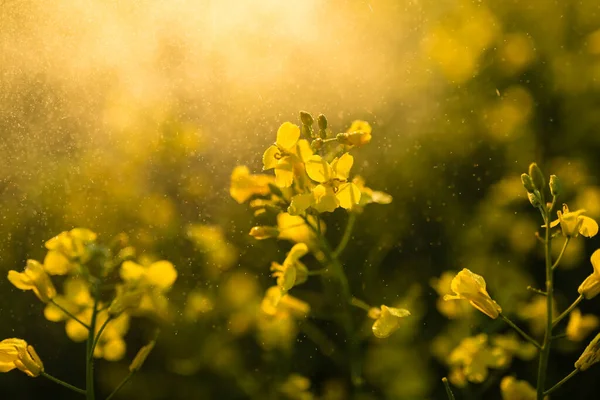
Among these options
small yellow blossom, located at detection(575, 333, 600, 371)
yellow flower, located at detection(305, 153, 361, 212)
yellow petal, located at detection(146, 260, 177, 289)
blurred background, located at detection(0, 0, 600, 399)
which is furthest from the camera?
blurred background, located at detection(0, 0, 600, 399)

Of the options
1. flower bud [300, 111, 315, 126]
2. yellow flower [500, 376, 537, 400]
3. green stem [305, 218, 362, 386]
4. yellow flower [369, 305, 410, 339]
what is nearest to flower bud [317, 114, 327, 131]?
flower bud [300, 111, 315, 126]

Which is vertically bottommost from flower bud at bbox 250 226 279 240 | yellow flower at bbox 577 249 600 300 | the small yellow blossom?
the small yellow blossom

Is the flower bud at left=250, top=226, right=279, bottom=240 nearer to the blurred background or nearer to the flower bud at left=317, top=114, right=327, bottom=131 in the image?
the flower bud at left=317, top=114, right=327, bottom=131

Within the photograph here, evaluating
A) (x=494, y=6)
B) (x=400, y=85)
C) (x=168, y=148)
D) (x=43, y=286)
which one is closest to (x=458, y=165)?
(x=400, y=85)

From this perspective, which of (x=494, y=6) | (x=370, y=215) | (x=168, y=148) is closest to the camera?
(x=370, y=215)

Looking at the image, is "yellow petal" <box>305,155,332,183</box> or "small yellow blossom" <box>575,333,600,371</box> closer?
"small yellow blossom" <box>575,333,600,371</box>

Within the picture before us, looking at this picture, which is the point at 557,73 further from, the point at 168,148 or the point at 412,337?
the point at 168,148

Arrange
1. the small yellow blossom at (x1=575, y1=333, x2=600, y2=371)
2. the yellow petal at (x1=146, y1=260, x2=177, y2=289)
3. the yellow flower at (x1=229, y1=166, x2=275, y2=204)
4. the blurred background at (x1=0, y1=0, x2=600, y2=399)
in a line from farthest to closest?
the blurred background at (x1=0, y1=0, x2=600, y2=399) < the yellow flower at (x1=229, y1=166, x2=275, y2=204) < the yellow petal at (x1=146, y1=260, x2=177, y2=289) < the small yellow blossom at (x1=575, y1=333, x2=600, y2=371)

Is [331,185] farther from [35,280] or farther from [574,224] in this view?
[35,280]
